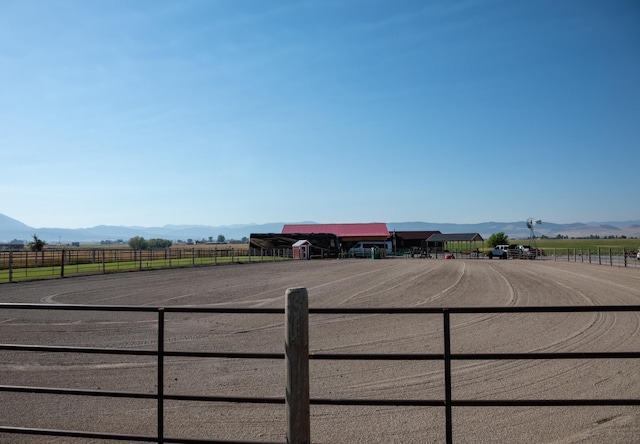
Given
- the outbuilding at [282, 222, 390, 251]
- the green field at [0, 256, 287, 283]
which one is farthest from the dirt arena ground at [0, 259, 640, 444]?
the outbuilding at [282, 222, 390, 251]

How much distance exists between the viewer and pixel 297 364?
360 centimetres

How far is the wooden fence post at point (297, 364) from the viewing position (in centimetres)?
353

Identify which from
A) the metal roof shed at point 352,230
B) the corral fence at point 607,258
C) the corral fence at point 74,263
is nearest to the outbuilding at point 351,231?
the metal roof shed at point 352,230

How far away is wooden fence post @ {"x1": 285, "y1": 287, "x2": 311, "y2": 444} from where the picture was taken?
353cm

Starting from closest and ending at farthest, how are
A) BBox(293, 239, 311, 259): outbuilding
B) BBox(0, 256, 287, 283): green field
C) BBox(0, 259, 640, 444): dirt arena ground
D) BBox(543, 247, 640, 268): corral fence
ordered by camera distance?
BBox(0, 259, 640, 444): dirt arena ground
BBox(0, 256, 287, 283): green field
BBox(543, 247, 640, 268): corral fence
BBox(293, 239, 311, 259): outbuilding

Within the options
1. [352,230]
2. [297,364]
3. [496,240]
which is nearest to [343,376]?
[297,364]

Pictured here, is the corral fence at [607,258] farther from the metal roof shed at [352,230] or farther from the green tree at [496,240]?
the metal roof shed at [352,230]

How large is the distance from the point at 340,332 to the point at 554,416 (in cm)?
610

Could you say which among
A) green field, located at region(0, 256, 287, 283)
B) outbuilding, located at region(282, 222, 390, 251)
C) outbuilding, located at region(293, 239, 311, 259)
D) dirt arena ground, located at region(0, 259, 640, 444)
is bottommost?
dirt arena ground, located at region(0, 259, 640, 444)

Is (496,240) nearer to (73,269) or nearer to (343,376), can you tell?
(73,269)

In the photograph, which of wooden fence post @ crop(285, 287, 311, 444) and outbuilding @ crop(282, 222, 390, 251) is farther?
outbuilding @ crop(282, 222, 390, 251)

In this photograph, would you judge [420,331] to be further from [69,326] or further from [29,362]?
[69,326]

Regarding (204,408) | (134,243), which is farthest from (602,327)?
(134,243)

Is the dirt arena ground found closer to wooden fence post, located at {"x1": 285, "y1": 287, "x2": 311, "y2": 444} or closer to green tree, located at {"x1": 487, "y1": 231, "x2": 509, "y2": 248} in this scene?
wooden fence post, located at {"x1": 285, "y1": 287, "x2": 311, "y2": 444}
